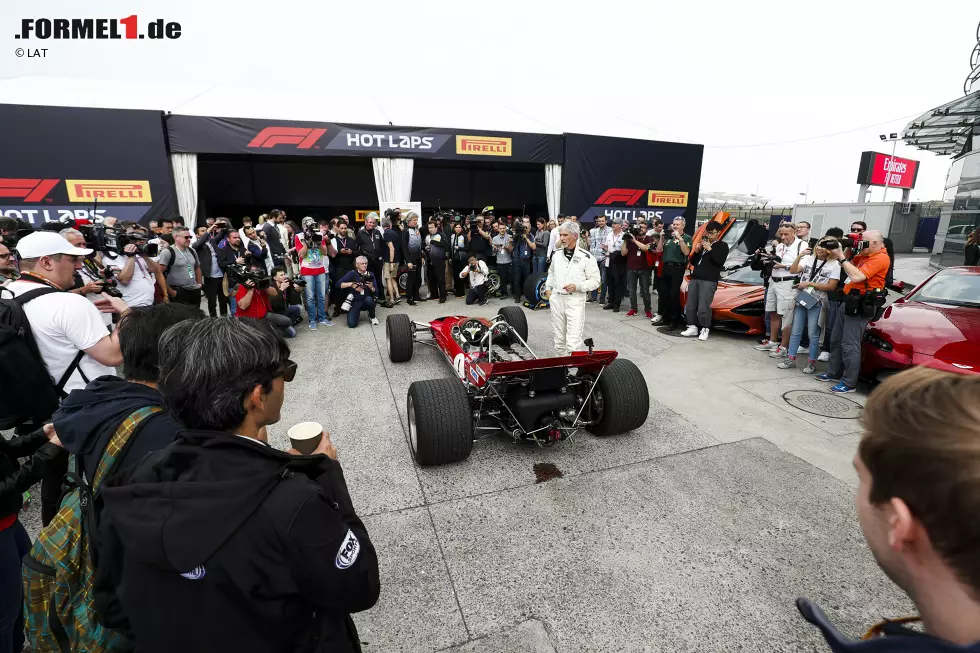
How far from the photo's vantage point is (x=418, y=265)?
10664 mm

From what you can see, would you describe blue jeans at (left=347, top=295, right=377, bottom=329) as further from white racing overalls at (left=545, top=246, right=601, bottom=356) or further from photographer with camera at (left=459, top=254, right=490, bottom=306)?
white racing overalls at (left=545, top=246, right=601, bottom=356)

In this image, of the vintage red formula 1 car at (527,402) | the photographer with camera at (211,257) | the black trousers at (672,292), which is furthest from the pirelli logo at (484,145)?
the vintage red formula 1 car at (527,402)

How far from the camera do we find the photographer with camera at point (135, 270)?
5.17 metres

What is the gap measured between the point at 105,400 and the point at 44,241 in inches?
76.4

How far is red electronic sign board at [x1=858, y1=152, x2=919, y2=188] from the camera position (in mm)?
28469

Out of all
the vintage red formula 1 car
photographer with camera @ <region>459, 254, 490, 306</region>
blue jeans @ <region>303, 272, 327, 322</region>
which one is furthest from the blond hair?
photographer with camera @ <region>459, 254, 490, 306</region>

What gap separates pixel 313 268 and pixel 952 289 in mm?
8890

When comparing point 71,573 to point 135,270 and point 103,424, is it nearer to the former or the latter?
point 103,424

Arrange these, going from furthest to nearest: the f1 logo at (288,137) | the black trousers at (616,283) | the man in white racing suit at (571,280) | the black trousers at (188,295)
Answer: the f1 logo at (288,137)
the black trousers at (616,283)
the black trousers at (188,295)
the man in white racing suit at (571,280)

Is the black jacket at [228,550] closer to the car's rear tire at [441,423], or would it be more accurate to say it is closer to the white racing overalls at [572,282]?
the car's rear tire at [441,423]

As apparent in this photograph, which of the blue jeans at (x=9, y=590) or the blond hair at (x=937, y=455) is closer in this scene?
the blond hair at (x=937, y=455)

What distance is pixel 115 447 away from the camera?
1.49m

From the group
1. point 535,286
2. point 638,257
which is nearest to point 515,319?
point 535,286

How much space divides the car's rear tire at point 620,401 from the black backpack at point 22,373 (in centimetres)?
361
